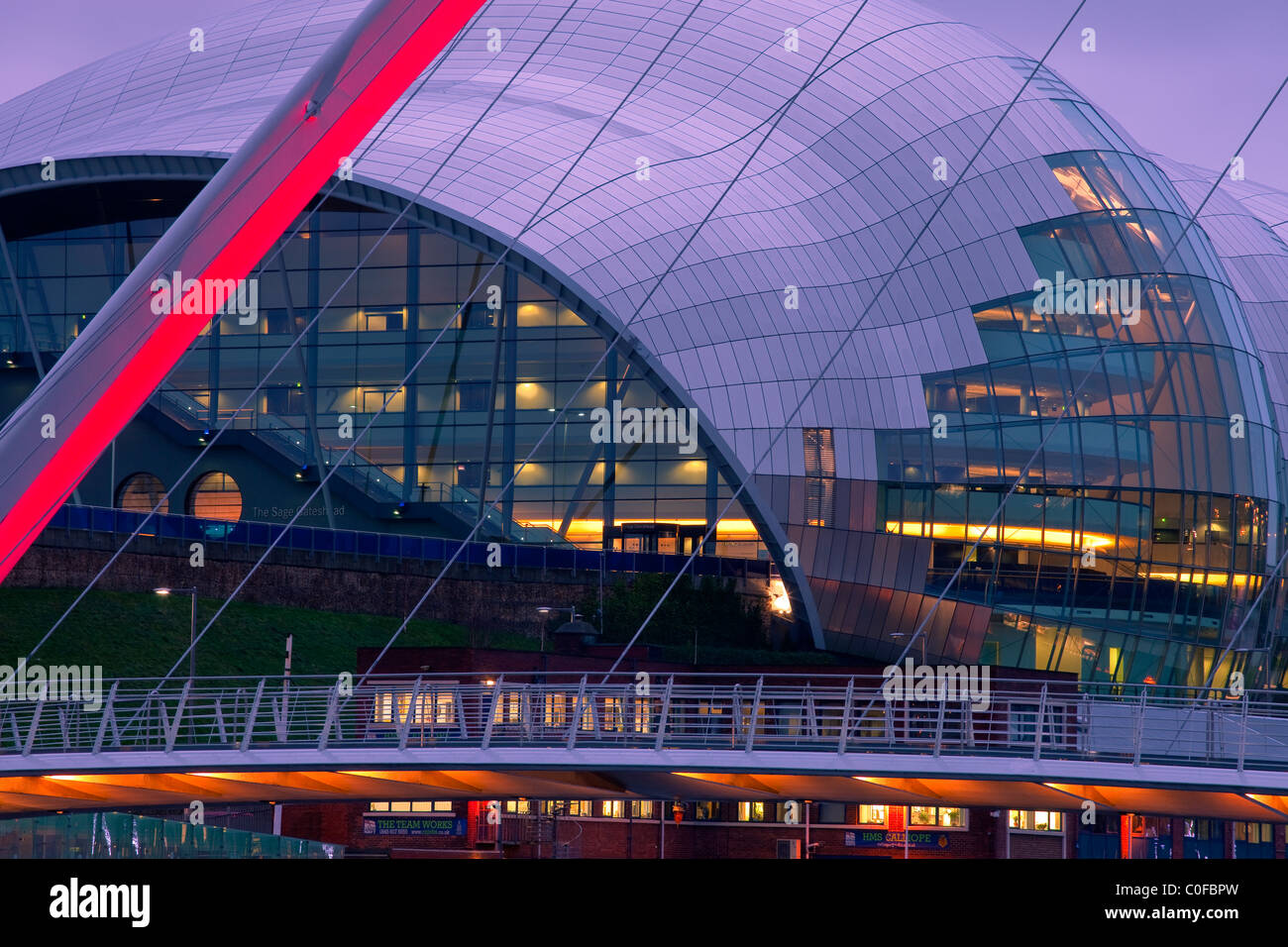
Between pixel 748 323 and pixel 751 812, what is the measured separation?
13.9 metres

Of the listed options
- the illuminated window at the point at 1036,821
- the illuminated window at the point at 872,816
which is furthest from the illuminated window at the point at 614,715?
the illuminated window at the point at 1036,821

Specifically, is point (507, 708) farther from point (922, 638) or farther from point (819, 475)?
point (819, 475)

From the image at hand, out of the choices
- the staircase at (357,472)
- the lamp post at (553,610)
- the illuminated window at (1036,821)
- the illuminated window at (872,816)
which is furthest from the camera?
the staircase at (357,472)

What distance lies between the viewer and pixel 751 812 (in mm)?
44375

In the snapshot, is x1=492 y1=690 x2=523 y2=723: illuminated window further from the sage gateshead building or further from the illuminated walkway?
the sage gateshead building

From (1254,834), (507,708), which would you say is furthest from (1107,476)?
(1254,834)

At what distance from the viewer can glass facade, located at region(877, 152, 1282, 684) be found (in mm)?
44031

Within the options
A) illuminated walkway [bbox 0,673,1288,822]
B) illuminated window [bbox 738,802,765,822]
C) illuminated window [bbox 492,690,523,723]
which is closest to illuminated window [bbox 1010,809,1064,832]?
illuminated window [bbox 738,802,765,822]

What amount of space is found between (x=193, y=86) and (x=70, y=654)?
2743cm

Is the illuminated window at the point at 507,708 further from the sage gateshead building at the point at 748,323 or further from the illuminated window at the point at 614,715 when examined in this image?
the sage gateshead building at the point at 748,323

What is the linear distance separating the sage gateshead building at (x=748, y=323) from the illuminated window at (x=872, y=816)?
14.8 ft

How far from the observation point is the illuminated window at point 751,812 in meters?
44.0
